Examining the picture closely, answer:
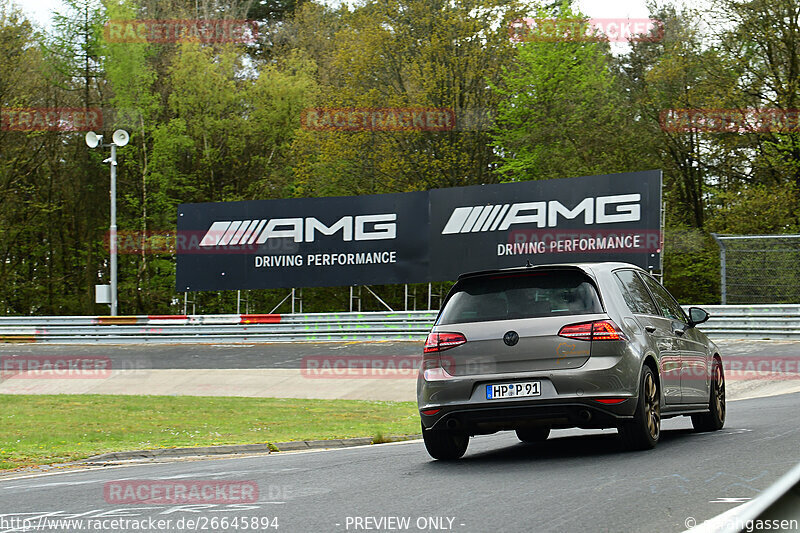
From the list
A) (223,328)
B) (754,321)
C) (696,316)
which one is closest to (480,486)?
(696,316)

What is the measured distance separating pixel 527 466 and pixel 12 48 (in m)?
38.7

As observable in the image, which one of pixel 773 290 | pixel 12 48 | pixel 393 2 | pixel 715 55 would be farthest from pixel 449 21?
pixel 773 290

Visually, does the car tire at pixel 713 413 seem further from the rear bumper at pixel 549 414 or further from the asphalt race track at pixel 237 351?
the asphalt race track at pixel 237 351

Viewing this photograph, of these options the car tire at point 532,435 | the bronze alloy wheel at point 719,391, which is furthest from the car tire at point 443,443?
the bronze alloy wheel at point 719,391

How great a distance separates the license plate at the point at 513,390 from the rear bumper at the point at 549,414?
0.07 meters

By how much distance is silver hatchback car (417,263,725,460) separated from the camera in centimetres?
808

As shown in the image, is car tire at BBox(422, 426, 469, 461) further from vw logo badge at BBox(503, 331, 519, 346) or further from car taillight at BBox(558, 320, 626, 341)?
car taillight at BBox(558, 320, 626, 341)

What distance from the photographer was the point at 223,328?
32.4 metres

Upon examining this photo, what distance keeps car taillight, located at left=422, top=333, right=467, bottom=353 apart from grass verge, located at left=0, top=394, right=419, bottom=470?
448 centimetres

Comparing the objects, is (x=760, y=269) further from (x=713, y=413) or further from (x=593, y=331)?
(x=593, y=331)

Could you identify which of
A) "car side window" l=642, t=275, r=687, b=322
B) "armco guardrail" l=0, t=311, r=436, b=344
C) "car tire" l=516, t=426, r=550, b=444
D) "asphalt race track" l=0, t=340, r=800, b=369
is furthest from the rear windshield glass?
"armco guardrail" l=0, t=311, r=436, b=344

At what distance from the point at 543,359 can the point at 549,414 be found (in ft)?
1.45

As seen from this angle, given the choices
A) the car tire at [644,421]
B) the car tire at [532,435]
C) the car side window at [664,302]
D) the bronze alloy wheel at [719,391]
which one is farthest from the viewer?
the car tire at [532,435]

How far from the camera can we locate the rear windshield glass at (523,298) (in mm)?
8391
